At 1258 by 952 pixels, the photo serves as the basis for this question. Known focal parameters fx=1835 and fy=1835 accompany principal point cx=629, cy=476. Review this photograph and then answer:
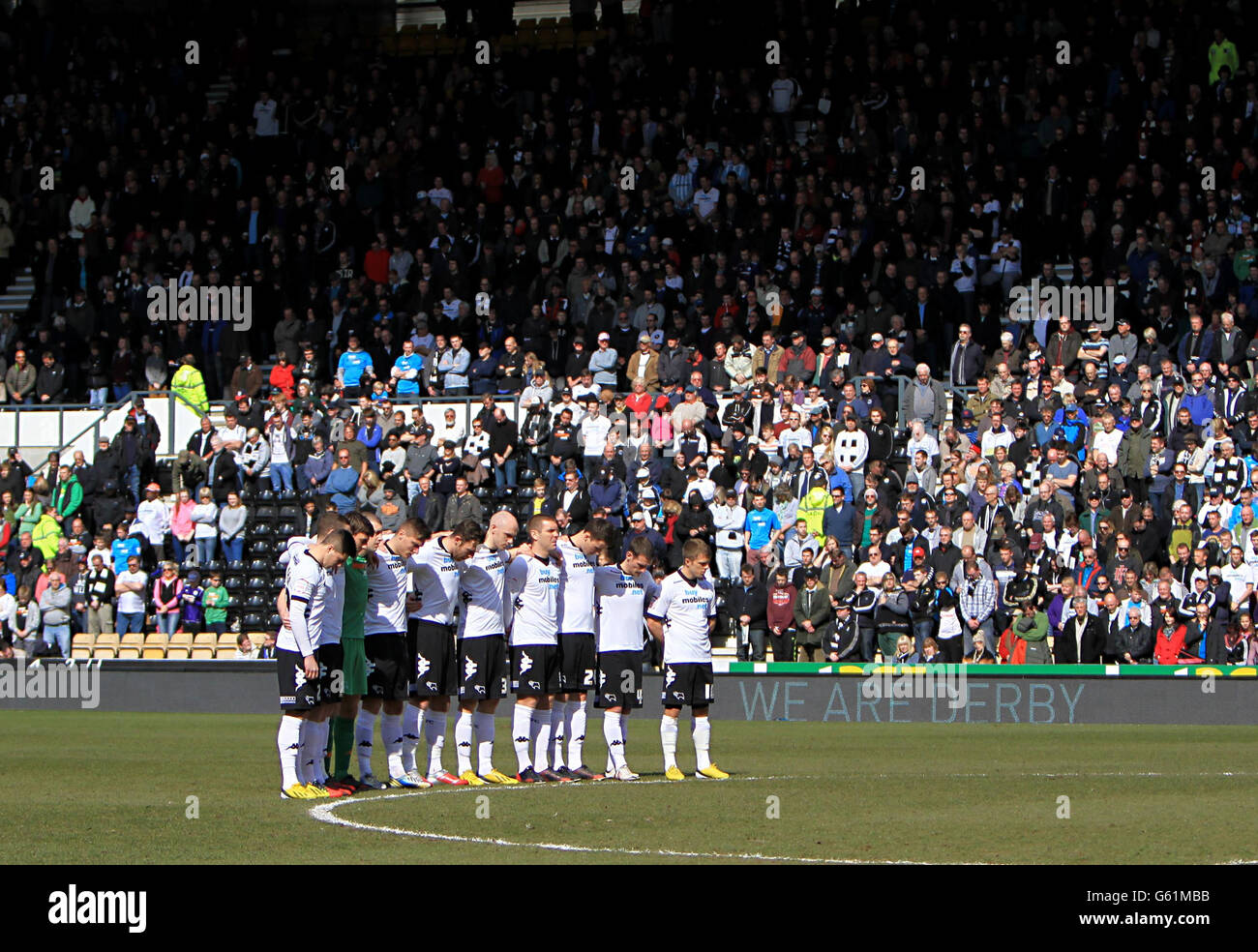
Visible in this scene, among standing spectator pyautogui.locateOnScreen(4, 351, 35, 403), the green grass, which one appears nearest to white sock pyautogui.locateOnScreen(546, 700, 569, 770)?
the green grass

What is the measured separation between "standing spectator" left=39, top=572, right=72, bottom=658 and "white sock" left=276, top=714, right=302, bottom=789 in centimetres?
1801

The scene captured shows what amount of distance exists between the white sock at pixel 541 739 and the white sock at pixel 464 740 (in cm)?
57

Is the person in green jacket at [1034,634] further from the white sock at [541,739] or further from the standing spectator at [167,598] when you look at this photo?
the standing spectator at [167,598]

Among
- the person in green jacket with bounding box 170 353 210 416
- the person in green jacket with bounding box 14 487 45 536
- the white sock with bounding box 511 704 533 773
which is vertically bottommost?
the white sock with bounding box 511 704 533 773

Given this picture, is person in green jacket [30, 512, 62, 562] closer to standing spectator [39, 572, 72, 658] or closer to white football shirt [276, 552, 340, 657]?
standing spectator [39, 572, 72, 658]

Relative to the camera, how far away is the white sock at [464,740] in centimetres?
1594

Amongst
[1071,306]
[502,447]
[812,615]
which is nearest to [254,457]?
[502,447]

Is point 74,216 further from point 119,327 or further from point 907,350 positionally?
point 907,350

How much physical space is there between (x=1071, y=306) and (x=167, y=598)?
16.2 m

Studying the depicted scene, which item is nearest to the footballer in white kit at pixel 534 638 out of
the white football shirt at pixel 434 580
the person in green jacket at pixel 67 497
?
the white football shirt at pixel 434 580

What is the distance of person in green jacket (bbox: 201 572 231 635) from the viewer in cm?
3102

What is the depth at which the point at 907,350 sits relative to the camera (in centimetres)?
3198

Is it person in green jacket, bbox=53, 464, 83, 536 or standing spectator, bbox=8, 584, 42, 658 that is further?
person in green jacket, bbox=53, 464, 83, 536

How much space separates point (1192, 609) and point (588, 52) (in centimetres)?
2188
